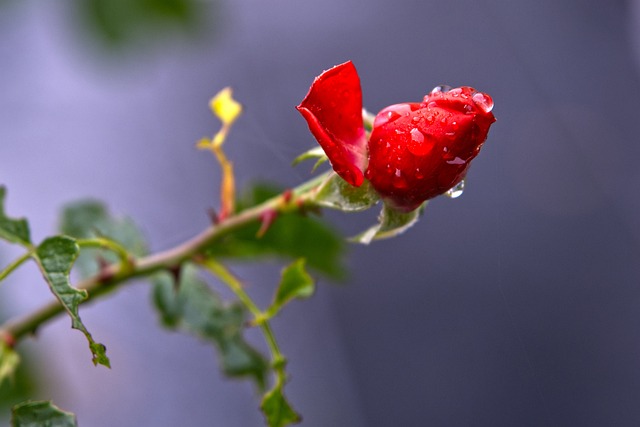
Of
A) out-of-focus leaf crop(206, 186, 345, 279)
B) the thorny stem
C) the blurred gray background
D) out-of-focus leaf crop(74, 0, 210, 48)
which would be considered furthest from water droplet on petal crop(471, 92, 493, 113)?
the blurred gray background

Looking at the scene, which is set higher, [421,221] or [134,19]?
[134,19]

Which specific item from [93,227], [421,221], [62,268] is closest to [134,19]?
[93,227]

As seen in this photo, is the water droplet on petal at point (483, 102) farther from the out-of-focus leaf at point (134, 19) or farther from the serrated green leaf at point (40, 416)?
the out-of-focus leaf at point (134, 19)

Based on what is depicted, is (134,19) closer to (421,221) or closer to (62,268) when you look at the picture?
(62,268)

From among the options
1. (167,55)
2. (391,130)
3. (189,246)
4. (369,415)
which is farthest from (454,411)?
(391,130)

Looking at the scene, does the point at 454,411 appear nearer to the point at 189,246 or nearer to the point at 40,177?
the point at 40,177

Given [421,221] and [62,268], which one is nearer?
[62,268]

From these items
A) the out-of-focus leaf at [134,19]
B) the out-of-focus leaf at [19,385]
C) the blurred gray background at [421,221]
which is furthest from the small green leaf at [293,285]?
the blurred gray background at [421,221]

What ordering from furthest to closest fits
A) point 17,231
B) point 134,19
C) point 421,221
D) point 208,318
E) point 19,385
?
point 421,221 < point 134,19 < point 19,385 < point 208,318 < point 17,231

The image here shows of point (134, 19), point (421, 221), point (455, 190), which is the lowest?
point (421, 221)
